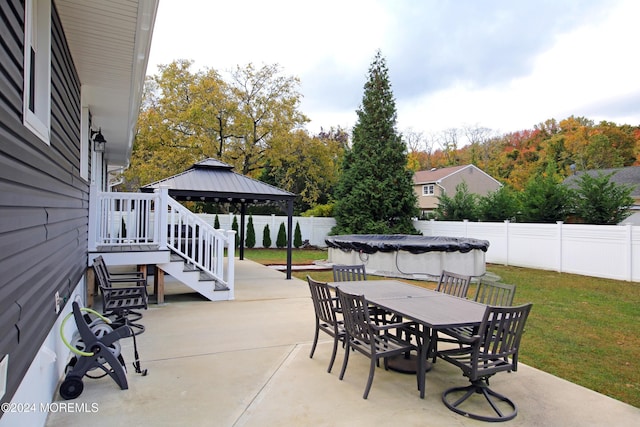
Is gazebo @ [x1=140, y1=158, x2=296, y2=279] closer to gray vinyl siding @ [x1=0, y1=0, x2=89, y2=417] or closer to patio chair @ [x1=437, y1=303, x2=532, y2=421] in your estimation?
gray vinyl siding @ [x1=0, y1=0, x2=89, y2=417]

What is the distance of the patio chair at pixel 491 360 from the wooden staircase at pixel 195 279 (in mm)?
4907

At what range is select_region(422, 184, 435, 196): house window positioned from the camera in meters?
28.9

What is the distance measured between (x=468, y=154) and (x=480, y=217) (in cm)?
2443

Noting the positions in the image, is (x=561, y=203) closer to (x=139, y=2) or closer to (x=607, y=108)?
(x=139, y=2)

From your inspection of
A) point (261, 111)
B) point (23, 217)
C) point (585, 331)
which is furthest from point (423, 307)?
point (261, 111)

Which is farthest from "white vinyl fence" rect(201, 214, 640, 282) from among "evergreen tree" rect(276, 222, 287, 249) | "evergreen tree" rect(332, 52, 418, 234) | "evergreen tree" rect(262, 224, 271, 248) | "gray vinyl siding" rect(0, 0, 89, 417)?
"gray vinyl siding" rect(0, 0, 89, 417)

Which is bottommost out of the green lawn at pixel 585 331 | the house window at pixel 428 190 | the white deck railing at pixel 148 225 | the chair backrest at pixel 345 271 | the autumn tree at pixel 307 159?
the green lawn at pixel 585 331

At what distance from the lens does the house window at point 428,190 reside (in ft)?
94.9

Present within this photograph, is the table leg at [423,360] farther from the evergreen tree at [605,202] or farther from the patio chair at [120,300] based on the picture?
the evergreen tree at [605,202]

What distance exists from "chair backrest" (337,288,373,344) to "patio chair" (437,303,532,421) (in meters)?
0.70

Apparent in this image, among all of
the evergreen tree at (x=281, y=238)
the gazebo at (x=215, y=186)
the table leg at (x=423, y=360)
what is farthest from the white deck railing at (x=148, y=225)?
the evergreen tree at (x=281, y=238)

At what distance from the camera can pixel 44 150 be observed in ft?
9.30

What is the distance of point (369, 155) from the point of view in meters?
19.2

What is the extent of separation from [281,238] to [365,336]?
51.3ft
